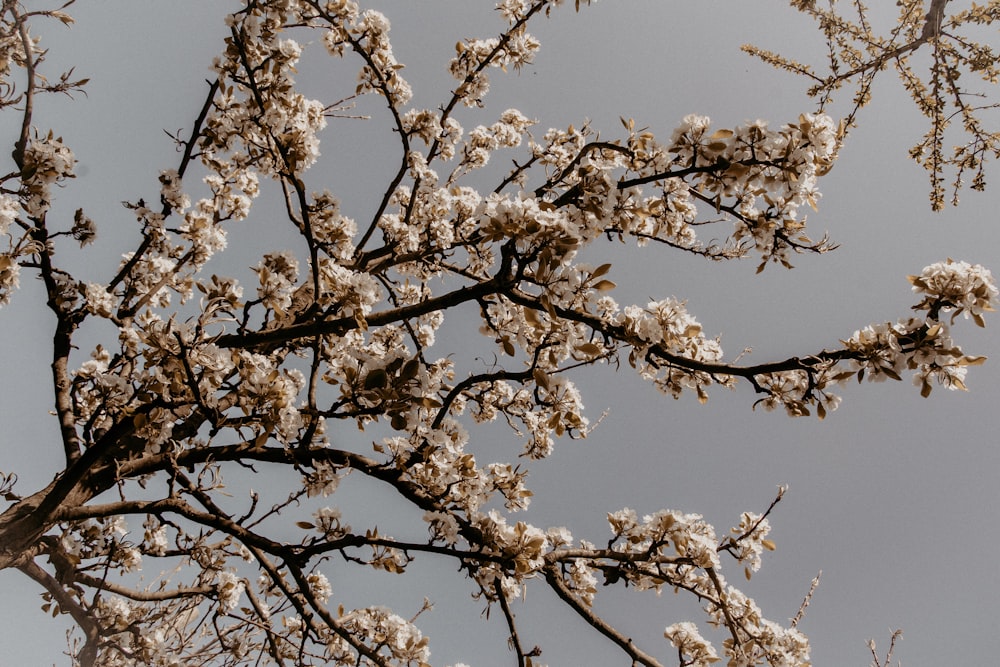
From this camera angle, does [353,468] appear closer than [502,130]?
Yes

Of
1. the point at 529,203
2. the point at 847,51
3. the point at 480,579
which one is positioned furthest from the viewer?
the point at 847,51

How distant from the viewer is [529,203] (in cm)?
250

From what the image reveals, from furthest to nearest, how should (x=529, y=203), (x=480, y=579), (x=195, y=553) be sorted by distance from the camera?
(x=195, y=553) → (x=480, y=579) → (x=529, y=203)

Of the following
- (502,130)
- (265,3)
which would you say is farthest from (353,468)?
(502,130)

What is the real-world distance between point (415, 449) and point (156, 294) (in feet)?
7.47

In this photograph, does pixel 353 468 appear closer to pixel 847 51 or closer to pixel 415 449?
pixel 415 449

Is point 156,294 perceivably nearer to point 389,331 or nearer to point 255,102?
point 255,102

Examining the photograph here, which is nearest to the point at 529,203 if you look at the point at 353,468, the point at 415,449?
the point at 415,449

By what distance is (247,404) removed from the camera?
9.48 ft

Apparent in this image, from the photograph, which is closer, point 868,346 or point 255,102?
point 868,346

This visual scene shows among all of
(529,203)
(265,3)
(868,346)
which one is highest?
(265,3)

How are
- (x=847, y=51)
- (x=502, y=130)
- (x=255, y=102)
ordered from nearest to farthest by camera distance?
(x=255, y=102), (x=502, y=130), (x=847, y=51)

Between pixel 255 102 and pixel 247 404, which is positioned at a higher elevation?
pixel 255 102

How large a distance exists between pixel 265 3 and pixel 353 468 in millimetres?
3301
